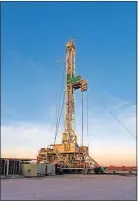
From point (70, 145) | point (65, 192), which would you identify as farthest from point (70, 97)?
point (65, 192)

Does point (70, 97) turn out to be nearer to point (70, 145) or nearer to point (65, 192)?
point (70, 145)

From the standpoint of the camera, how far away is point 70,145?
54.9 meters

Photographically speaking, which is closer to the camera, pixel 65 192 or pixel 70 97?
pixel 65 192

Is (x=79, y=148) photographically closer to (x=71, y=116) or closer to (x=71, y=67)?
(x=71, y=116)

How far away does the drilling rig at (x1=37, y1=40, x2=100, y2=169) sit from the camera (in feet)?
176

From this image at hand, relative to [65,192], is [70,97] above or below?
above

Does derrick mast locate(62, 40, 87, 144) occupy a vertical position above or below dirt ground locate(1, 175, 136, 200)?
above

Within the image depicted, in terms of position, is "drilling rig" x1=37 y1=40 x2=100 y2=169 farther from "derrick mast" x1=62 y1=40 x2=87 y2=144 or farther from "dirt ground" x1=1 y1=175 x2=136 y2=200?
"dirt ground" x1=1 y1=175 x2=136 y2=200

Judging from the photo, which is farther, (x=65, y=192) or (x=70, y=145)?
(x=70, y=145)

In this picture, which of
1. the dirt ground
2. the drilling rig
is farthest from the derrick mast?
the dirt ground

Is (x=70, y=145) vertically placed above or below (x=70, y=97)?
below

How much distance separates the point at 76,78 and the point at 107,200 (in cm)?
4533

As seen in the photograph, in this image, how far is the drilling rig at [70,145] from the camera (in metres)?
53.6

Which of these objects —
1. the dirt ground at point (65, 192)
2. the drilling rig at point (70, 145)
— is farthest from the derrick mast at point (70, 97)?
the dirt ground at point (65, 192)
